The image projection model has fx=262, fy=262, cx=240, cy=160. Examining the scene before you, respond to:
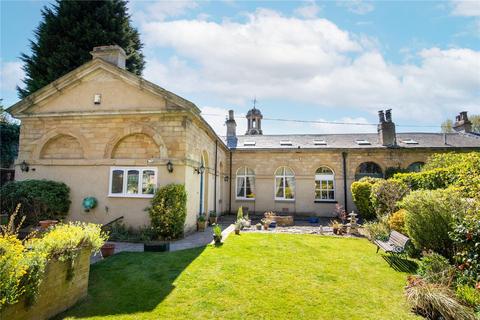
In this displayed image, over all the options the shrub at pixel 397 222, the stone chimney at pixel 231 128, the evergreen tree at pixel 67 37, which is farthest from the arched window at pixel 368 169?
the evergreen tree at pixel 67 37

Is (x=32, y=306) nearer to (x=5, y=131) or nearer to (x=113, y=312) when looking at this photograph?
(x=113, y=312)

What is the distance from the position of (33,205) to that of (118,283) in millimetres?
6109

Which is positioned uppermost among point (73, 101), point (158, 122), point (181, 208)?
point (73, 101)

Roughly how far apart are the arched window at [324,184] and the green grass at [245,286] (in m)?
9.56

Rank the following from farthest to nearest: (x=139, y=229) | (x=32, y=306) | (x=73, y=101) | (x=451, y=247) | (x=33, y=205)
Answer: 1. (x=73, y=101)
2. (x=139, y=229)
3. (x=33, y=205)
4. (x=451, y=247)
5. (x=32, y=306)

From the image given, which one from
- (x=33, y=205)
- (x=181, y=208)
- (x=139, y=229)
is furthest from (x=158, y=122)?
(x=33, y=205)

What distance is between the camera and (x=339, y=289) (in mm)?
Answer: 5426

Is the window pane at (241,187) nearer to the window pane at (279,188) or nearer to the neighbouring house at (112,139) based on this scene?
the window pane at (279,188)

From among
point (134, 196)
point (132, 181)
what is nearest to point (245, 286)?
point (134, 196)

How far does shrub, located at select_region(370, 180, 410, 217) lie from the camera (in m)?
11.1

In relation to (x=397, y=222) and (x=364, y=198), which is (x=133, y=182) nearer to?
(x=397, y=222)

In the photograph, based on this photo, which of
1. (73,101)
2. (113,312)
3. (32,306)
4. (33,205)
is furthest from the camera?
(73,101)

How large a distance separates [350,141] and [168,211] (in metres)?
14.9

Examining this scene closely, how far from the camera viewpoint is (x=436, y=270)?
212 inches
